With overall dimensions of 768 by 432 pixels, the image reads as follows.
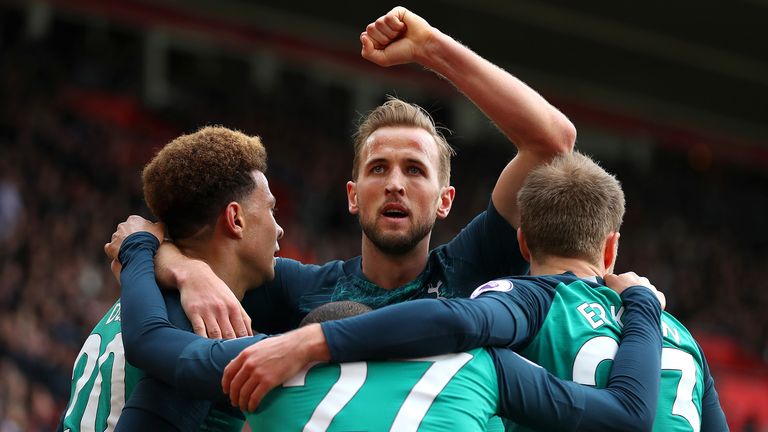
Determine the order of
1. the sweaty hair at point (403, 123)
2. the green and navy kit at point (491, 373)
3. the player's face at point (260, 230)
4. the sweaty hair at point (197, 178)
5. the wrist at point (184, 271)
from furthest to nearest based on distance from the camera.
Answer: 1. the sweaty hair at point (403, 123)
2. the player's face at point (260, 230)
3. the sweaty hair at point (197, 178)
4. the wrist at point (184, 271)
5. the green and navy kit at point (491, 373)

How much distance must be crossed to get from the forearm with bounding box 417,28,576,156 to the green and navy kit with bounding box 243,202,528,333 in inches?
14.4

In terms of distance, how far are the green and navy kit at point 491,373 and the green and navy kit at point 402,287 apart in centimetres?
91

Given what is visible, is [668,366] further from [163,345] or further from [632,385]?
[163,345]

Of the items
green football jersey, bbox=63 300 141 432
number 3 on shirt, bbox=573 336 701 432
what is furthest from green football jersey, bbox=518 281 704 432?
green football jersey, bbox=63 300 141 432

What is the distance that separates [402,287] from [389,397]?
4.89 feet

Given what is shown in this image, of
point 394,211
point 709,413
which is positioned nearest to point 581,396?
point 709,413

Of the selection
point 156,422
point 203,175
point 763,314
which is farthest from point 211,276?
point 763,314

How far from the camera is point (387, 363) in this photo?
298 cm

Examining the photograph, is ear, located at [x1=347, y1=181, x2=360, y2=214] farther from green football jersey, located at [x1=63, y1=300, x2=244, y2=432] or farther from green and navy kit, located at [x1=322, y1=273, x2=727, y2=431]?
green and navy kit, located at [x1=322, y1=273, x2=727, y2=431]

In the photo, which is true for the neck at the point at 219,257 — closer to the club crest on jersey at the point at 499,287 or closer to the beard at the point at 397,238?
the beard at the point at 397,238

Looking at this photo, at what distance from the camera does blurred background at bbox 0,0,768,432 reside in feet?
44.6

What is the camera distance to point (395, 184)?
4.29 metres

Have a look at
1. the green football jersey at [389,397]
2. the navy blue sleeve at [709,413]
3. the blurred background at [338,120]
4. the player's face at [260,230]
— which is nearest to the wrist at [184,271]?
the player's face at [260,230]

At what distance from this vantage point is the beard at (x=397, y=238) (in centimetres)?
430
